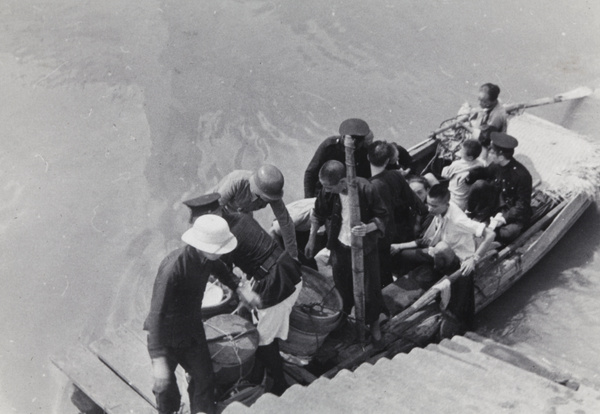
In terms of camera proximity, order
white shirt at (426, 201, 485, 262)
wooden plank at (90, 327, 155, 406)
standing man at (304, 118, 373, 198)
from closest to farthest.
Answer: wooden plank at (90, 327, 155, 406) → white shirt at (426, 201, 485, 262) → standing man at (304, 118, 373, 198)

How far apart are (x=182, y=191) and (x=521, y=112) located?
17.2 feet

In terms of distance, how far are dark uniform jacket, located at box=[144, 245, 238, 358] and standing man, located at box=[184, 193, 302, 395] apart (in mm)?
441

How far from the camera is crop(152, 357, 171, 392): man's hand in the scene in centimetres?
522

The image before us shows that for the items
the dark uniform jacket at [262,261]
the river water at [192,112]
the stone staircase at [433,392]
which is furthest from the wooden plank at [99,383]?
the stone staircase at [433,392]

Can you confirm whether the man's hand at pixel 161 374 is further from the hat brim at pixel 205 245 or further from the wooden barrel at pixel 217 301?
the wooden barrel at pixel 217 301

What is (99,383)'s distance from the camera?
6.22 m

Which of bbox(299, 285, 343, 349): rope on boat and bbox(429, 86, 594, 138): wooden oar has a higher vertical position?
bbox(429, 86, 594, 138): wooden oar

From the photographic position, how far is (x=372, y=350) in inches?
262

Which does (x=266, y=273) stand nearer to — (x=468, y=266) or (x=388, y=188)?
(x=388, y=188)

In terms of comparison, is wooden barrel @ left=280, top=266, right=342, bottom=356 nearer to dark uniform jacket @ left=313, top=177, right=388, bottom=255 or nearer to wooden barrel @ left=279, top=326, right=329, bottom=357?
wooden barrel @ left=279, top=326, right=329, bottom=357

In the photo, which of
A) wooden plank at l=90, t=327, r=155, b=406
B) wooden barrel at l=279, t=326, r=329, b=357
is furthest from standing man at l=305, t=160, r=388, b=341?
wooden plank at l=90, t=327, r=155, b=406

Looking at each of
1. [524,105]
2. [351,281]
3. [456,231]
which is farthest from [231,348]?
[524,105]

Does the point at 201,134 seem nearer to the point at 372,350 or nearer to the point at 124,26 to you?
the point at 124,26

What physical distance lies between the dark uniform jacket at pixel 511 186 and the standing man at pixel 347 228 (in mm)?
2222
